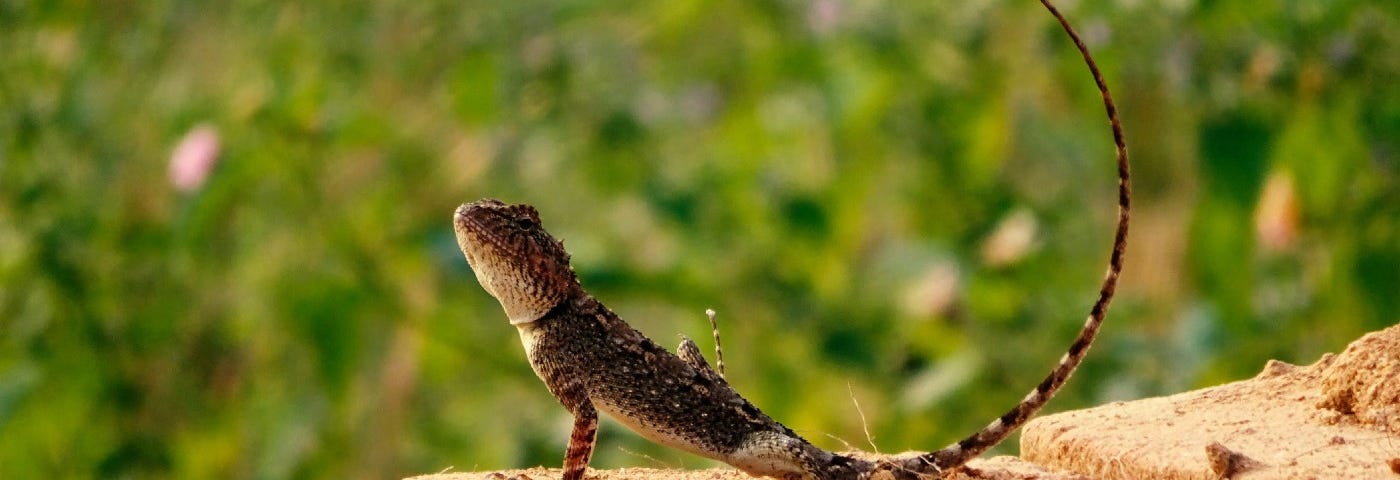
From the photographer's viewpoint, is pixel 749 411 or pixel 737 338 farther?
pixel 737 338

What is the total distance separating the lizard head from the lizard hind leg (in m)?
0.26

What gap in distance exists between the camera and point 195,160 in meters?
5.66

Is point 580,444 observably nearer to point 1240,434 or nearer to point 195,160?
point 1240,434

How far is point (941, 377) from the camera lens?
5.84 metres

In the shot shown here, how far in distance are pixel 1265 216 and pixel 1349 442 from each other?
3084 millimetres

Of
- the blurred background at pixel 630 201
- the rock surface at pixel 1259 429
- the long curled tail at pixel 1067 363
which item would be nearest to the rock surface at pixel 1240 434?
the rock surface at pixel 1259 429

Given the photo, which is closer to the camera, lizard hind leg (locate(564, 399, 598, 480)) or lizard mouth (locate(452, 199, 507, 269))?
lizard hind leg (locate(564, 399, 598, 480))

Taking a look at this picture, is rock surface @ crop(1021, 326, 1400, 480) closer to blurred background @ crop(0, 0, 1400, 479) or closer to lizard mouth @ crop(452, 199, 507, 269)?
lizard mouth @ crop(452, 199, 507, 269)

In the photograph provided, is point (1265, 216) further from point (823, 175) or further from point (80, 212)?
point (80, 212)

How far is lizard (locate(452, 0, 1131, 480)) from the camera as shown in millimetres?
3039

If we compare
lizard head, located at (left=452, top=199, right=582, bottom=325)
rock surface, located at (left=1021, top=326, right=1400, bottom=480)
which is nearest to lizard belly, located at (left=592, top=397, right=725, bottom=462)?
lizard head, located at (left=452, top=199, right=582, bottom=325)

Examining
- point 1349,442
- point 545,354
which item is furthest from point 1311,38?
point 545,354

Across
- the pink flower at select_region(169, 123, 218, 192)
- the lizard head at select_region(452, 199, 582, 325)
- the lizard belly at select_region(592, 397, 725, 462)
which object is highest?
the pink flower at select_region(169, 123, 218, 192)

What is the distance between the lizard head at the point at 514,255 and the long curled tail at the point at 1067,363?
768 mm
